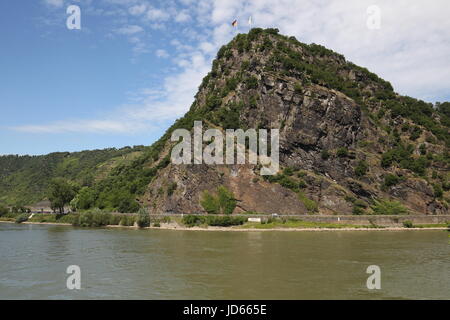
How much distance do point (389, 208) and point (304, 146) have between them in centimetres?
2592

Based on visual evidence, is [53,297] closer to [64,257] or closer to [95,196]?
[64,257]

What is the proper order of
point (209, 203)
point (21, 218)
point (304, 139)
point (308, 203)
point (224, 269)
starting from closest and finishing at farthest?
point (224, 269), point (209, 203), point (308, 203), point (304, 139), point (21, 218)

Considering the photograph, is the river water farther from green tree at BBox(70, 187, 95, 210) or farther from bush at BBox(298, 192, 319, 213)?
green tree at BBox(70, 187, 95, 210)

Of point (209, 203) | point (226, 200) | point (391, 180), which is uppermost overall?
point (391, 180)

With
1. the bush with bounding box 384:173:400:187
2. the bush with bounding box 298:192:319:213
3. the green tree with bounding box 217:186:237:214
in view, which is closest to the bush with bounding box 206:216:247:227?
the green tree with bounding box 217:186:237:214

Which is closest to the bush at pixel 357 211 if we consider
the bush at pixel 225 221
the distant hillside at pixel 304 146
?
the distant hillside at pixel 304 146

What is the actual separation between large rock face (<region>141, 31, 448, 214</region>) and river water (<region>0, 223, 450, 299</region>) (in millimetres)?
34394

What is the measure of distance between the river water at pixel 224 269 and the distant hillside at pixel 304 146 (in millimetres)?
34586

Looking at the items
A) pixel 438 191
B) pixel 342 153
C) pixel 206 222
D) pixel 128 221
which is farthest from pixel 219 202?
pixel 438 191

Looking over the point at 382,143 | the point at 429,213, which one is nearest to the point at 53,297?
the point at 429,213

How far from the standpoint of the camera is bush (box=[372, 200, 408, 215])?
87600mm

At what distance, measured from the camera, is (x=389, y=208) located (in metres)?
88.8

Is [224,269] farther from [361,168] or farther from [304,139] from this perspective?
[361,168]

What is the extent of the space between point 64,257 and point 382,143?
301 feet
